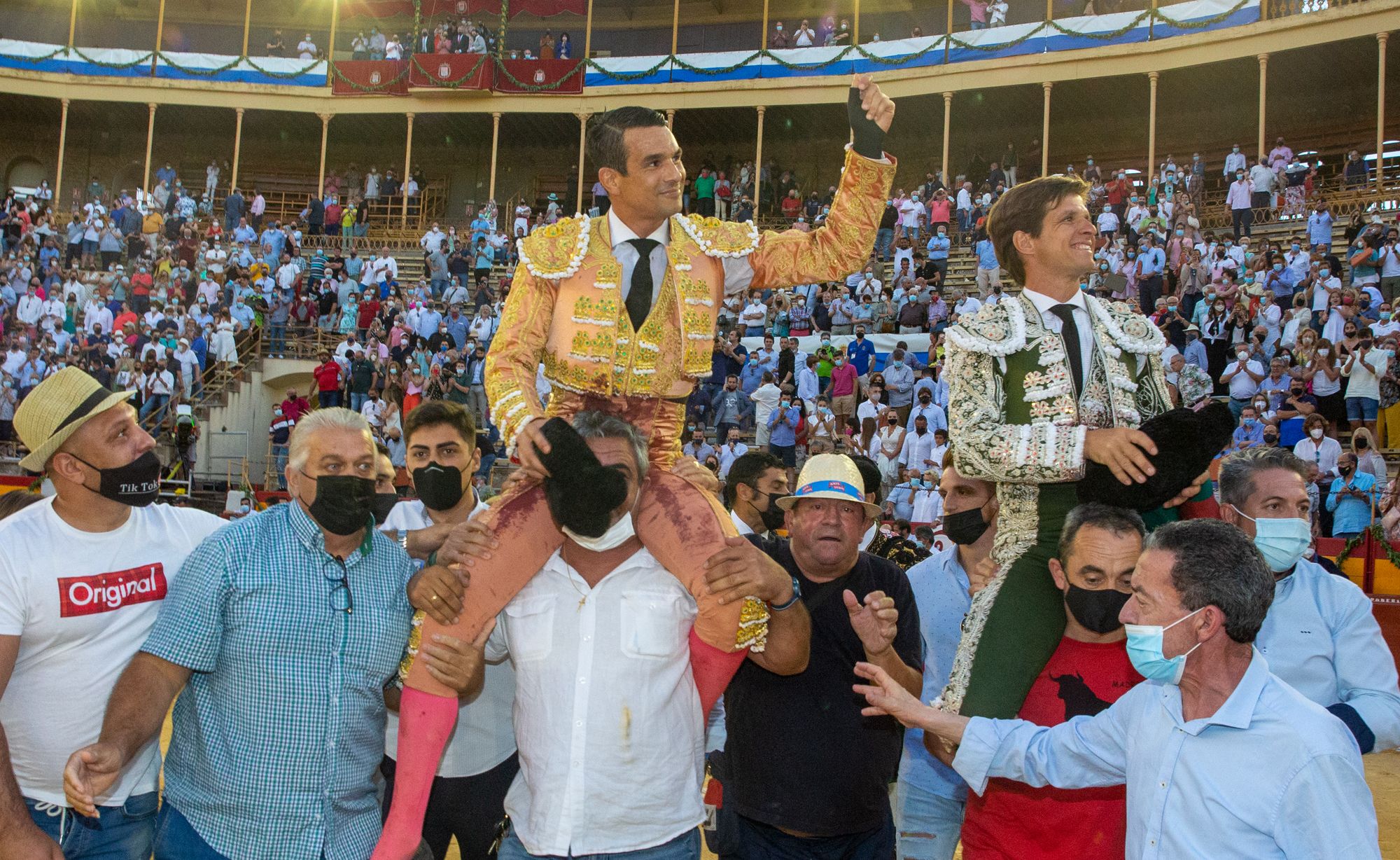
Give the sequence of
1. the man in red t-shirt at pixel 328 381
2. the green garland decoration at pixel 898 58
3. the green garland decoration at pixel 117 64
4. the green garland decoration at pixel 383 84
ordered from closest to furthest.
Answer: the man in red t-shirt at pixel 328 381, the green garland decoration at pixel 898 58, the green garland decoration at pixel 383 84, the green garland decoration at pixel 117 64

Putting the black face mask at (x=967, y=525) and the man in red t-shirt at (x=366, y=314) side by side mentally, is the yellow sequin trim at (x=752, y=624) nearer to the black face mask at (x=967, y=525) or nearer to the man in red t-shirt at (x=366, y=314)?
the black face mask at (x=967, y=525)

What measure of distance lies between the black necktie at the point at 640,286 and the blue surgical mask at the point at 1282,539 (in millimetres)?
1781

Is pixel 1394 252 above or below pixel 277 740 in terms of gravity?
above

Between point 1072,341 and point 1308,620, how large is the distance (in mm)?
962

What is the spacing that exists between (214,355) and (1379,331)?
16203 millimetres

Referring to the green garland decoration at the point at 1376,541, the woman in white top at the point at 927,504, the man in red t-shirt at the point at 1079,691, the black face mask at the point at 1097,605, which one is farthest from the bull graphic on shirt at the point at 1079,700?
the woman in white top at the point at 927,504

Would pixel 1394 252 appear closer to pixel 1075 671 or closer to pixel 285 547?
pixel 1075 671

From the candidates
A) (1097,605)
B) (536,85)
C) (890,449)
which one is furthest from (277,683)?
(536,85)

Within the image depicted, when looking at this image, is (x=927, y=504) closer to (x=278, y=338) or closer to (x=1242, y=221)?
(x=1242, y=221)

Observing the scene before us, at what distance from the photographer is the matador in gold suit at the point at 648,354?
308cm

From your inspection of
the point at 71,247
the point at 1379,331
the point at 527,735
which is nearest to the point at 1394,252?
the point at 1379,331

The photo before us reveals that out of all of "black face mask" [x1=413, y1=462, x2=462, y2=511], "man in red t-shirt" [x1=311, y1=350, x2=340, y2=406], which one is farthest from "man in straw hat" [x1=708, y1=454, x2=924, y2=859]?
"man in red t-shirt" [x1=311, y1=350, x2=340, y2=406]

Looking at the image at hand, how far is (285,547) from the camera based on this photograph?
10.4 feet

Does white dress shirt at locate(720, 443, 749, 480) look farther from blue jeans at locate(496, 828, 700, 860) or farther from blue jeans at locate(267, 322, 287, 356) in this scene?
blue jeans at locate(267, 322, 287, 356)
